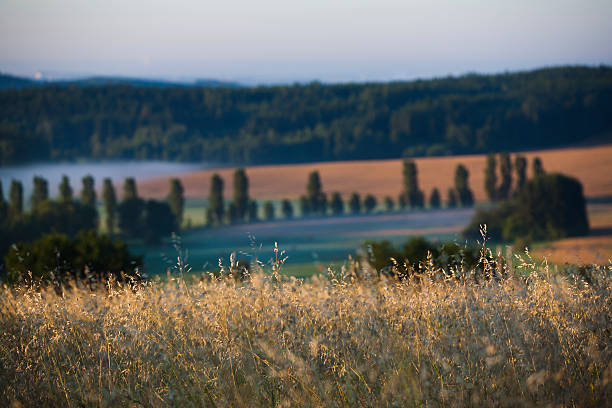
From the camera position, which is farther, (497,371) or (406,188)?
(406,188)

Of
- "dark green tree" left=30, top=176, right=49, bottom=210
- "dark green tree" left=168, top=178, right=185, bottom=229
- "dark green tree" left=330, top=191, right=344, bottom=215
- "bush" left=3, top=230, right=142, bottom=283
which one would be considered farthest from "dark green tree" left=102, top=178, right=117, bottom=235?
"bush" left=3, top=230, right=142, bottom=283

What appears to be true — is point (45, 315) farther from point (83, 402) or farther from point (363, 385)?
point (363, 385)

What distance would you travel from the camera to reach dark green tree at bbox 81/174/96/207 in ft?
185

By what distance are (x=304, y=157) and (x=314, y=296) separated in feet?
215

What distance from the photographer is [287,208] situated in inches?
2346

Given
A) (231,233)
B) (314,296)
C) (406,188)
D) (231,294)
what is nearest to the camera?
(231,294)

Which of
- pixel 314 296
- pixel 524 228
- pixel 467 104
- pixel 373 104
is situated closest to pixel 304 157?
pixel 373 104

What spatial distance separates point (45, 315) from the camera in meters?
5.29

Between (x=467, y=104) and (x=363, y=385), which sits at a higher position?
(x=467, y=104)

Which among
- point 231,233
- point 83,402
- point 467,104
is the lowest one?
point 231,233

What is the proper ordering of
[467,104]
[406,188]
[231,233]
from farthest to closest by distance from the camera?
1. [467,104]
2. [406,188]
3. [231,233]

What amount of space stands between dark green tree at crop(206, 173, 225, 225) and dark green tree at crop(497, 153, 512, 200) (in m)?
27.2

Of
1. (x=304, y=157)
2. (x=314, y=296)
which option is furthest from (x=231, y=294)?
(x=304, y=157)

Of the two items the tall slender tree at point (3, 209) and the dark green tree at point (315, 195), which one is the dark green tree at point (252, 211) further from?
the tall slender tree at point (3, 209)
